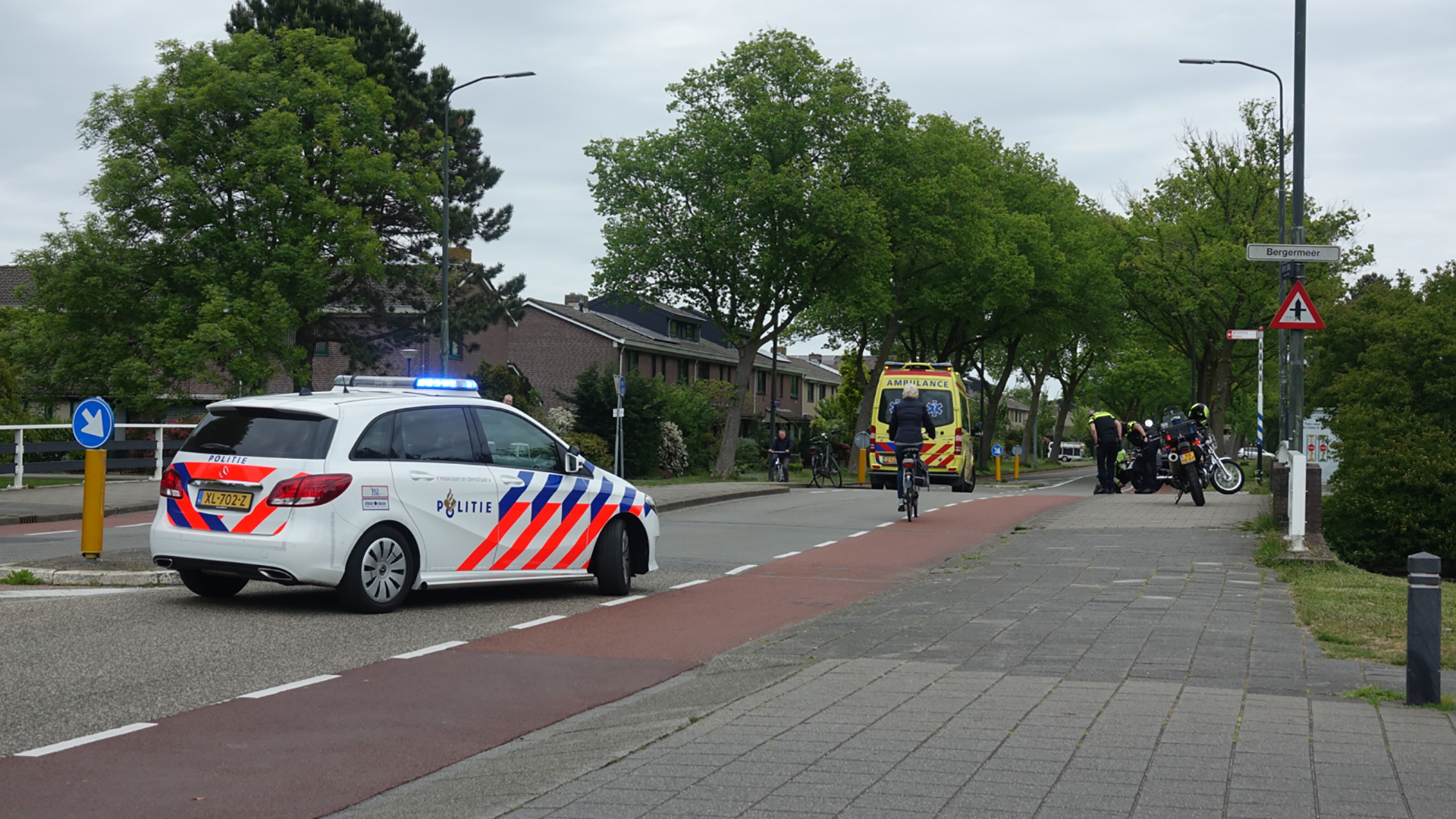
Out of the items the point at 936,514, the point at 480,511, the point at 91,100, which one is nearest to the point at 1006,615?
the point at 480,511

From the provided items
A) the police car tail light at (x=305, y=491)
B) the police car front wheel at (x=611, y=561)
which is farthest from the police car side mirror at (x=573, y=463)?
the police car tail light at (x=305, y=491)

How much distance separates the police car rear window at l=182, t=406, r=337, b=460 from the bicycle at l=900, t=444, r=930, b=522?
11057 millimetres

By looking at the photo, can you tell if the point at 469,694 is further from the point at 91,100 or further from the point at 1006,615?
the point at 91,100

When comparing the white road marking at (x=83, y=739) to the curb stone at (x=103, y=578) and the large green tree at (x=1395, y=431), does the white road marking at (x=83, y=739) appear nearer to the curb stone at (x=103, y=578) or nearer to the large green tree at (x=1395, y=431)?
the curb stone at (x=103, y=578)

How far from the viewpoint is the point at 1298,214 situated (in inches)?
674

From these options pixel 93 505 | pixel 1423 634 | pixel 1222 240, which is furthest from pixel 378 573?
pixel 1222 240

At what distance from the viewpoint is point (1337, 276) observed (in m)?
48.2

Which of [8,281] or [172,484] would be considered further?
[8,281]

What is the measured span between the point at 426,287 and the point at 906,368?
53.0 feet

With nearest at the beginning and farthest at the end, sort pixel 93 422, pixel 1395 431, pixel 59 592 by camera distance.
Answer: pixel 59 592
pixel 93 422
pixel 1395 431

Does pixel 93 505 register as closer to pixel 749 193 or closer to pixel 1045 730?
pixel 1045 730

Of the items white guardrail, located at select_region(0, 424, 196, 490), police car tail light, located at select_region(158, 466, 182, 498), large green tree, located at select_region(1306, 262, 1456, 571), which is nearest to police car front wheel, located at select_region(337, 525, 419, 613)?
police car tail light, located at select_region(158, 466, 182, 498)

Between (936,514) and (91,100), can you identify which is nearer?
(936,514)

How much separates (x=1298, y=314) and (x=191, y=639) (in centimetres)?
1195
